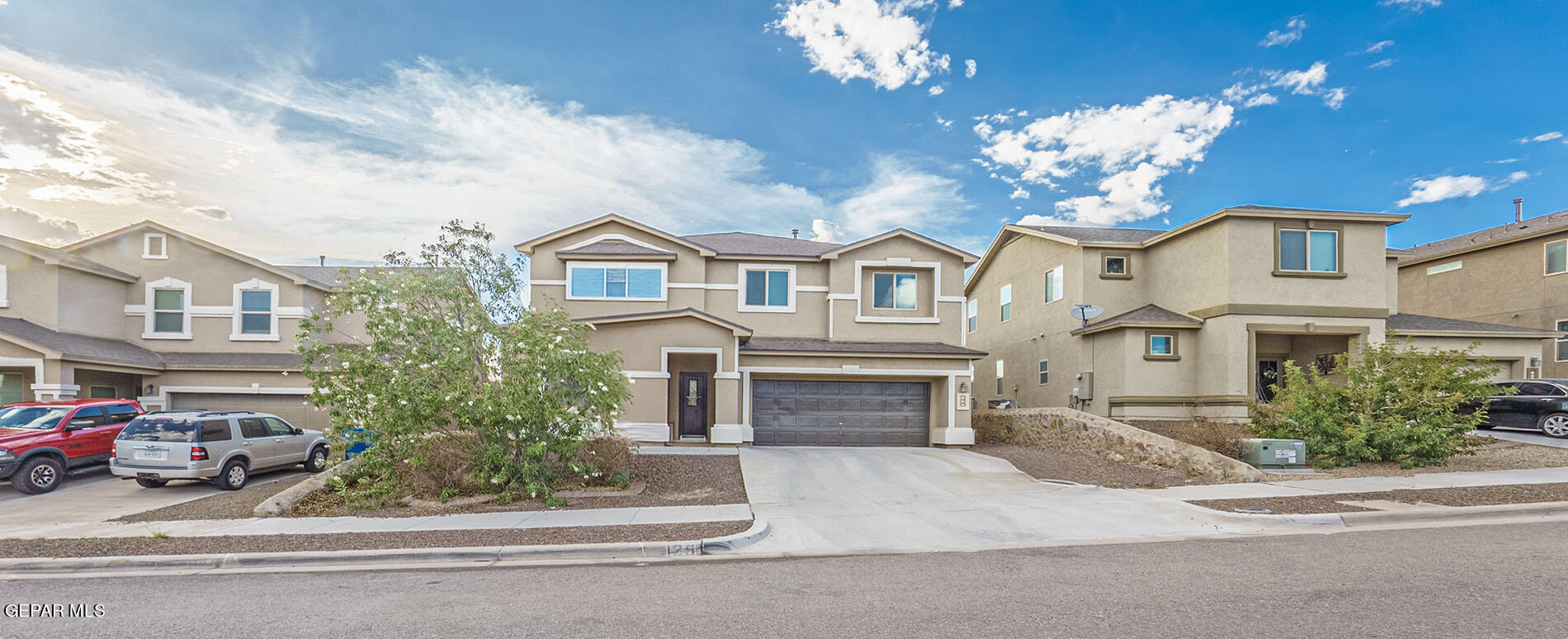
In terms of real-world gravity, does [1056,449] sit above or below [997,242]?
below

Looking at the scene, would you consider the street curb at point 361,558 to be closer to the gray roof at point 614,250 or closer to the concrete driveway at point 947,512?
the concrete driveway at point 947,512

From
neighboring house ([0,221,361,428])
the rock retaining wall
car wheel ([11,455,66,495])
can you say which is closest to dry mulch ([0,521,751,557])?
car wheel ([11,455,66,495])

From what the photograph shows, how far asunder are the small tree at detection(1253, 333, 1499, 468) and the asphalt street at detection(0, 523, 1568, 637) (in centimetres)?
651

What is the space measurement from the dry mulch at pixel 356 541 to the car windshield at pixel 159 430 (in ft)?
15.9

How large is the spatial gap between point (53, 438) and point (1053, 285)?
83.3 feet

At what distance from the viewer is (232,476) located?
14875 millimetres

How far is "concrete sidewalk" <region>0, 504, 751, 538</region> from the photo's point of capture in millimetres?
9953

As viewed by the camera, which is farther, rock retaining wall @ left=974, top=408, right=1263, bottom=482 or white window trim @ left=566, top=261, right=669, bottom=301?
white window trim @ left=566, top=261, right=669, bottom=301

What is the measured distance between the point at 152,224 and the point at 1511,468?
32.9m

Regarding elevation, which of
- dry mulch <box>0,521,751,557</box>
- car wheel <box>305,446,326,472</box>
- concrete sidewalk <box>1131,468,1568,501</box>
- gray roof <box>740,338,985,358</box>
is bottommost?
car wheel <box>305,446,326,472</box>

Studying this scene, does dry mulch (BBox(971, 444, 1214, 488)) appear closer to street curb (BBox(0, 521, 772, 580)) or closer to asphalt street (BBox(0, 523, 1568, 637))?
asphalt street (BBox(0, 523, 1568, 637))

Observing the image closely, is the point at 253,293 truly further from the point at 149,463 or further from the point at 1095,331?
the point at 1095,331

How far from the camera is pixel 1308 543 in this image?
27.9 feet

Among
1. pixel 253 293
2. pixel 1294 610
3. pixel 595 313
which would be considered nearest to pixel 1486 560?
pixel 1294 610
